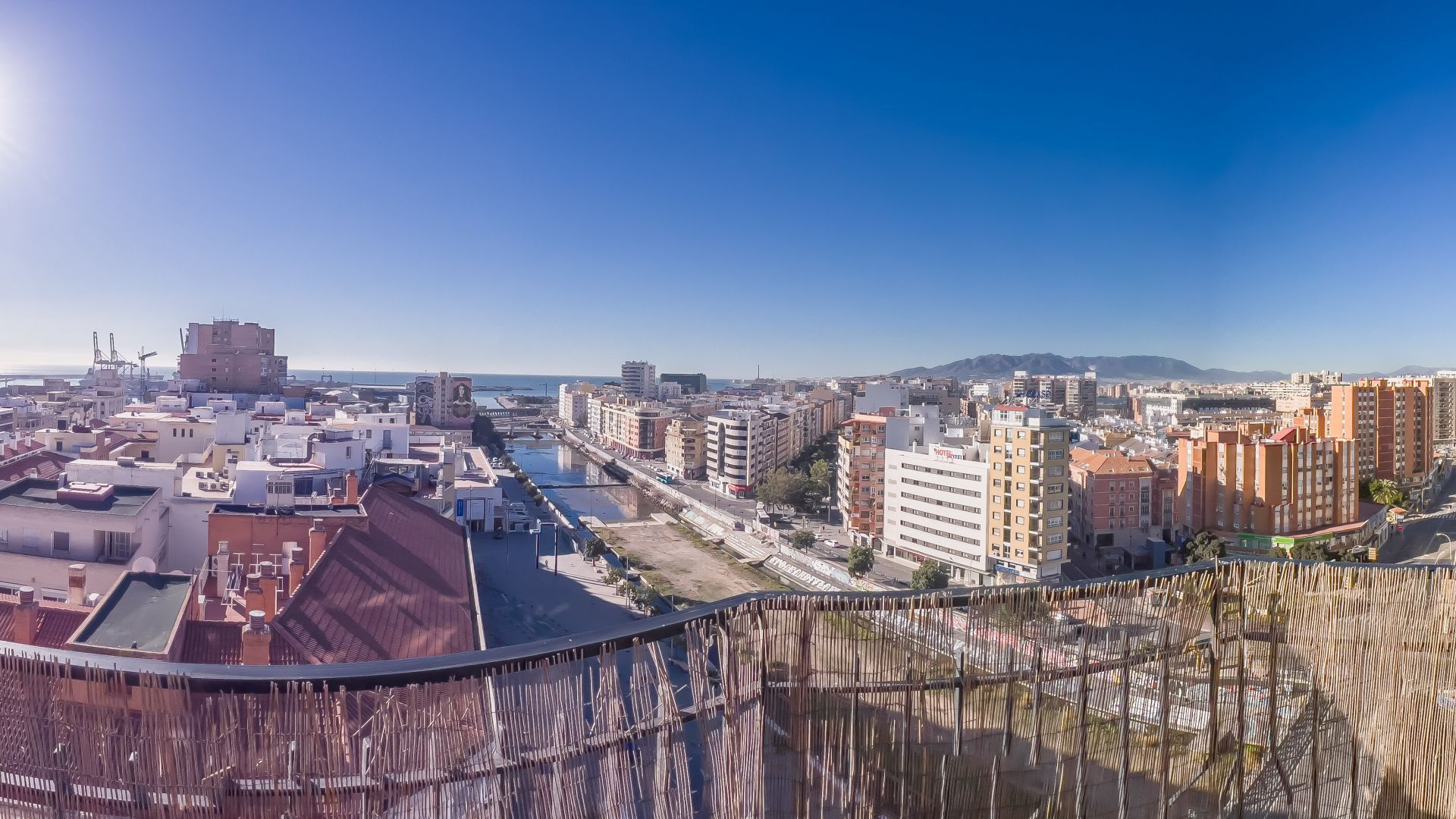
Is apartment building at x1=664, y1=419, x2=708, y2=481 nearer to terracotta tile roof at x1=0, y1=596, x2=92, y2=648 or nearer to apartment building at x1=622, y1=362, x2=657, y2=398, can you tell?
terracotta tile roof at x1=0, y1=596, x2=92, y2=648

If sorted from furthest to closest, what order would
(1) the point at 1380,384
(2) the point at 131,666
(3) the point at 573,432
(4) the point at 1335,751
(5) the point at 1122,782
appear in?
(3) the point at 573,432
(1) the point at 1380,384
(4) the point at 1335,751
(5) the point at 1122,782
(2) the point at 131,666

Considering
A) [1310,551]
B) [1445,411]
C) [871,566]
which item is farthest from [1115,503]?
[1445,411]

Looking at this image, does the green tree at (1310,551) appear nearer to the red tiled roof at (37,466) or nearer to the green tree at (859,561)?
the green tree at (859,561)

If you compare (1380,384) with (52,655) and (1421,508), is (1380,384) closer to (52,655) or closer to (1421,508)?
(1421,508)

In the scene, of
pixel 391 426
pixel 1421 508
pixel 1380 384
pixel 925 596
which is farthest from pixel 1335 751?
pixel 1380 384

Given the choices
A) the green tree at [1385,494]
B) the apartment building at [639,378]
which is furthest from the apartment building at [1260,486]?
the apartment building at [639,378]

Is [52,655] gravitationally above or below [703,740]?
above

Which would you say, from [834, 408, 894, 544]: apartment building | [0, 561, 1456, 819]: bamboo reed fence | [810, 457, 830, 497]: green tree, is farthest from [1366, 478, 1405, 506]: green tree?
[0, 561, 1456, 819]: bamboo reed fence
